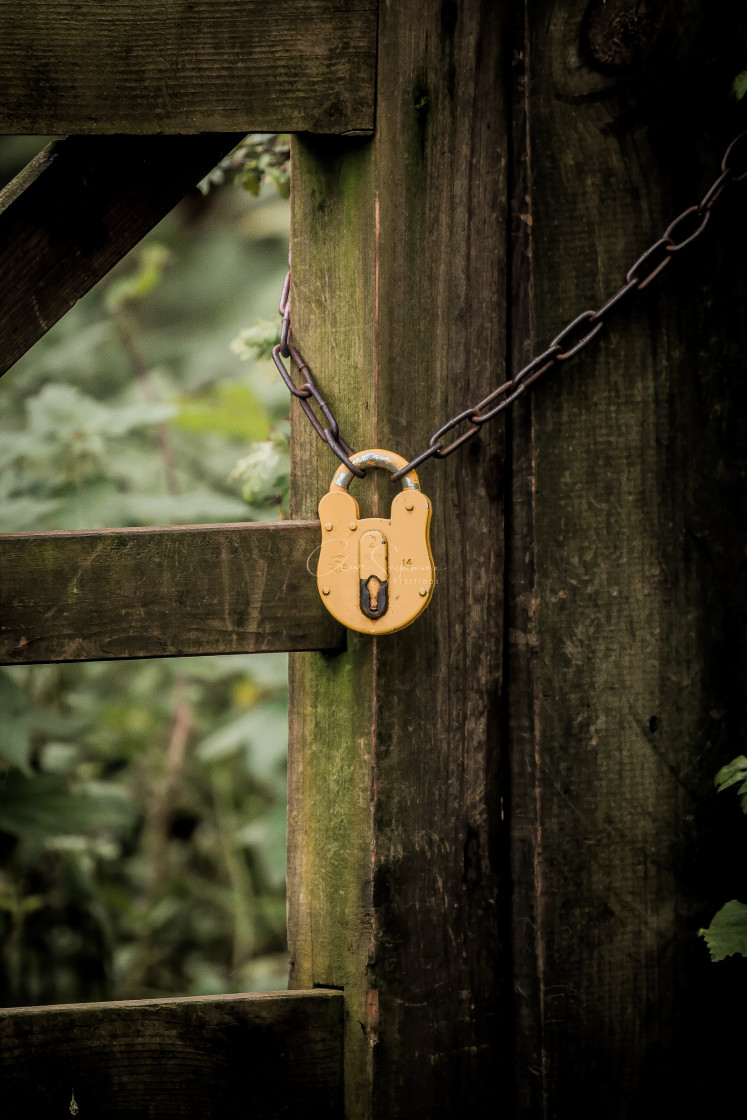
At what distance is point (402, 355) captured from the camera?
3.76ft

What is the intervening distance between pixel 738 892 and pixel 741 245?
86cm

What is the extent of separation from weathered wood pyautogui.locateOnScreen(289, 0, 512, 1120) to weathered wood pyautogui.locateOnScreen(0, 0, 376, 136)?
0.17 ft

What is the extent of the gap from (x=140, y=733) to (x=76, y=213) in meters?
2.76

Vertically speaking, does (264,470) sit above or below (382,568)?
above

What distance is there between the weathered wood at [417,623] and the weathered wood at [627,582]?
0.15 ft

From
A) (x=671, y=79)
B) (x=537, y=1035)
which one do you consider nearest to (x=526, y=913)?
(x=537, y=1035)

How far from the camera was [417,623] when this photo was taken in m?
1.17

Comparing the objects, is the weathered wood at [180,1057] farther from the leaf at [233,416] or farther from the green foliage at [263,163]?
the leaf at [233,416]

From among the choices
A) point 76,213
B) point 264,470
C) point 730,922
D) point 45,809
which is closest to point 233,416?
point 264,470

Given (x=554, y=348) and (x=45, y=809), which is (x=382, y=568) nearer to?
(x=554, y=348)

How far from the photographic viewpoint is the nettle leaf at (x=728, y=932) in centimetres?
115

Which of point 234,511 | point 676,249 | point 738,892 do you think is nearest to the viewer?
point 676,249

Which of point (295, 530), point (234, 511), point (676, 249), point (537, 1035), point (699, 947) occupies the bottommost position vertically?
point (537, 1035)

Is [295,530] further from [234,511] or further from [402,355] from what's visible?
[234,511]
